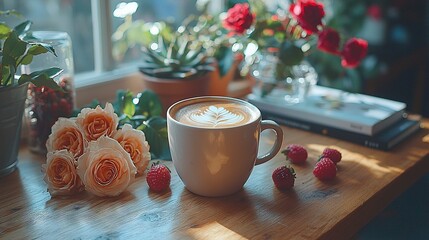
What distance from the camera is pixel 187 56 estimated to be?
1.26 meters

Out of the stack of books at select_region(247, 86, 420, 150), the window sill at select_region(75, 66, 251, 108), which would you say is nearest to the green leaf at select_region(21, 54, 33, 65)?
the window sill at select_region(75, 66, 251, 108)

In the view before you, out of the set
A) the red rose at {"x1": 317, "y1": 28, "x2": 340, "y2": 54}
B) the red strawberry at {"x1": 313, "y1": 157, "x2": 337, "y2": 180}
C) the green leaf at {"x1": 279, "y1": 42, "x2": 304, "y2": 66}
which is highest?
the red rose at {"x1": 317, "y1": 28, "x2": 340, "y2": 54}

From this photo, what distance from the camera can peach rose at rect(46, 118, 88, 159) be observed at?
94cm

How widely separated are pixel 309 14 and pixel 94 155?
566 millimetres

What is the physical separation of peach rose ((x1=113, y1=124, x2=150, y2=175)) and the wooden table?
46 millimetres

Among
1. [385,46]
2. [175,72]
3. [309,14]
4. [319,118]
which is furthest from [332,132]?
[385,46]

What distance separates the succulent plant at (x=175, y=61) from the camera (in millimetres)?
1235

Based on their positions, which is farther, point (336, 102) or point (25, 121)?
point (336, 102)

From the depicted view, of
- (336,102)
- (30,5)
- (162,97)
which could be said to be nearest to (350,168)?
(336,102)

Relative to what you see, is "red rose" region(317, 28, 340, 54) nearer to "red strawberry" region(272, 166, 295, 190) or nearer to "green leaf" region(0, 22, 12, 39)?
"red strawberry" region(272, 166, 295, 190)

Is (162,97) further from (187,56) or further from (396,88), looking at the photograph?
(396,88)

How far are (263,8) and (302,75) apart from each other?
20 cm

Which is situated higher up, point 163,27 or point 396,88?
point 163,27

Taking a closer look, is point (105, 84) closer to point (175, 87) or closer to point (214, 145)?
point (175, 87)
